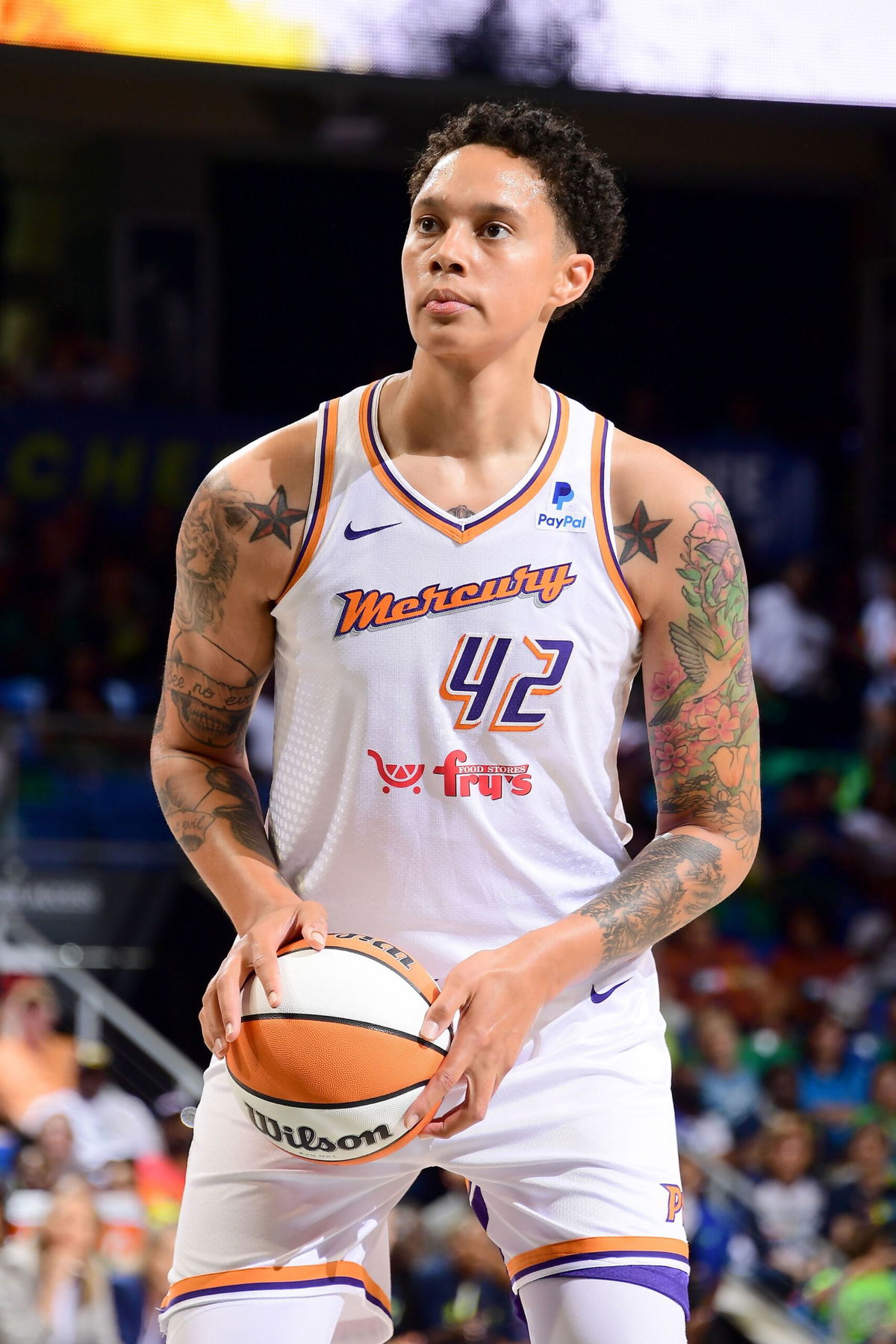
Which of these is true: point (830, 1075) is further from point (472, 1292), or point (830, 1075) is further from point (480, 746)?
point (480, 746)

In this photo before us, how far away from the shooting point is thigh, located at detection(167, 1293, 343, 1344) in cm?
220

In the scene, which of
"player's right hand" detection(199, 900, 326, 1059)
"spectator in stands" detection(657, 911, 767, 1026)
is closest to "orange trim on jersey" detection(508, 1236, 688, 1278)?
"player's right hand" detection(199, 900, 326, 1059)

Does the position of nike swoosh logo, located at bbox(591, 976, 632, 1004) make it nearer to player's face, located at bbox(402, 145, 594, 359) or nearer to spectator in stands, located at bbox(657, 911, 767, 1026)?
player's face, located at bbox(402, 145, 594, 359)

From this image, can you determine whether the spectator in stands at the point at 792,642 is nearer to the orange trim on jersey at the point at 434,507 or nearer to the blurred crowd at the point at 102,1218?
the blurred crowd at the point at 102,1218

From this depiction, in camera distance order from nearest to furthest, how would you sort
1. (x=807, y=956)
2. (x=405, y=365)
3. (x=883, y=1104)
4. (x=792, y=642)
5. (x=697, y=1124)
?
(x=697, y=1124) → (x=883, y=1104) → (x=807, y=956) → (x=792, y=642) → (x=405, y=365)

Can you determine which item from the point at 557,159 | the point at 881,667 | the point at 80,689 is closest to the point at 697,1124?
the point at 881,667

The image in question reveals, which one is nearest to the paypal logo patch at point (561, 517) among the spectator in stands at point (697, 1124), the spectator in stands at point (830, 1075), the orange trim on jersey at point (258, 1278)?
the orange trim on jersey at point (258, 1278)

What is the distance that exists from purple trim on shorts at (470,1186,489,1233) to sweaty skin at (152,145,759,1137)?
17.0 inches

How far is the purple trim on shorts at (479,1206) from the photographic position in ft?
7.84

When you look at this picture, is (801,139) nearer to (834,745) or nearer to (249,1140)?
(834,745)

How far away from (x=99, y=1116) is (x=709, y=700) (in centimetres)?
469

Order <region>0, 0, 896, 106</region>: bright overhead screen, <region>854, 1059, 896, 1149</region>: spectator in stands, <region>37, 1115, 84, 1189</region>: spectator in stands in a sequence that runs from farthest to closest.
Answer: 1. <region>854, 1059, 896, 1149</region>: spectator in stands
2. <region>37, 1115, 84, 1189</region>: spectator in stands
3. <region>0, 0, 896, 106</region>: bright overhead screen

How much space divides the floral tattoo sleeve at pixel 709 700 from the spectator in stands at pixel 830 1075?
5.25 m

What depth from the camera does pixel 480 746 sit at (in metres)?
2.30
